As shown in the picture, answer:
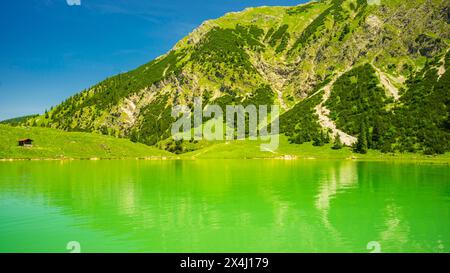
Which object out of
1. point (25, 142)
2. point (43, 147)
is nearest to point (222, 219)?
point (25, 142)

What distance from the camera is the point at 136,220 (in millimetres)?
38438

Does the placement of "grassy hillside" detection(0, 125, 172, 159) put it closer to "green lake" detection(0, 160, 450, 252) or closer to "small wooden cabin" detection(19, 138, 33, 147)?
"small wooden cabin" detection(19, 138, 33, 147)

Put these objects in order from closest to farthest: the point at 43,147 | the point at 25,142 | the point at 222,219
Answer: the point at 222,219
the point at 25,142
the point at 43,147

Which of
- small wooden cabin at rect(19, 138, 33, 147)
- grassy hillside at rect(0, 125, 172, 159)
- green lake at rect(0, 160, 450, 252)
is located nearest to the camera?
green lake at rect(0, 160, 450, 252)

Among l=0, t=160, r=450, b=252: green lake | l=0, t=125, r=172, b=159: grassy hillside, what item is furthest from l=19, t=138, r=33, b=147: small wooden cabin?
l=0, t=160, r=450, b=252: green lake

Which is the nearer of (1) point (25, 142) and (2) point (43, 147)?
(1) point (25, 142)

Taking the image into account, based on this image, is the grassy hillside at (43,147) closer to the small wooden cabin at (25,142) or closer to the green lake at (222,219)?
the small wooden cabin at (25,142)

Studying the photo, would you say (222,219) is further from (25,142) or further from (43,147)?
(43,147)

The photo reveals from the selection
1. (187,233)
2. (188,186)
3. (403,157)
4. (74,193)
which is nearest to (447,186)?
(188,186)

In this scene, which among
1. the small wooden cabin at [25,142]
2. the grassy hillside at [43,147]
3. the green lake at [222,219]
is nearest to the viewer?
the green lake at [222,219]

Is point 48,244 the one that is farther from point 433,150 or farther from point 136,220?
point 433,150

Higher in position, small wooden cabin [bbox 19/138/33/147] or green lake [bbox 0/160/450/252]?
small wooden cabin [bbox 19/138/33/147]

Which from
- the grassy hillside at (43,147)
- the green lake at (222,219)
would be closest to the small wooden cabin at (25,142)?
the grassy hillside at (43,147)

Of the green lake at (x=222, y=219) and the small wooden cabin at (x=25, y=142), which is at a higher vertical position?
the small wooden cabin at (x=25, y=142)
